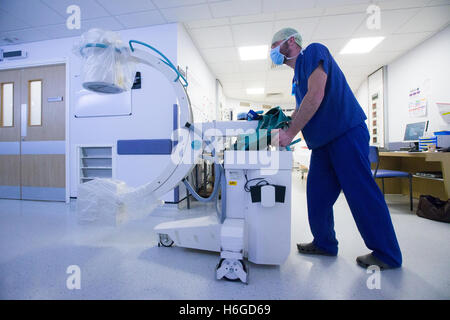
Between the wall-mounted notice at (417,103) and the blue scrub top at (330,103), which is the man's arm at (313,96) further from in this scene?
the wall-mounted notice at (417,103)

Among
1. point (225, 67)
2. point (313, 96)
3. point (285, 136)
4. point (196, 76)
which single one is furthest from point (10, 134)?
point (313, 96)

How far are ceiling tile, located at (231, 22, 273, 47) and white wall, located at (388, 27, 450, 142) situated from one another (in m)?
2.64

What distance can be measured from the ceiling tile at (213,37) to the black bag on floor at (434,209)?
3.26 meters

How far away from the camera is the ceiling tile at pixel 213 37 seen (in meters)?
3.02

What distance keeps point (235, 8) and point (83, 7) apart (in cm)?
182

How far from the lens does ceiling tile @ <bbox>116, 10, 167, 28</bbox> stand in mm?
2516

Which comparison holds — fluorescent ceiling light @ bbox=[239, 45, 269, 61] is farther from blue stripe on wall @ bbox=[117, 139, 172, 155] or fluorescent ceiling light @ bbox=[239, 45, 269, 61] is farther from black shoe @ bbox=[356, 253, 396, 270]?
black shoe @ bbox=[356, 253, 396, 270]

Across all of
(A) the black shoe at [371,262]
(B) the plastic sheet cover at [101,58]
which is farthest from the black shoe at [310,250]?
(B) the plastic sheet cover at [101,58]

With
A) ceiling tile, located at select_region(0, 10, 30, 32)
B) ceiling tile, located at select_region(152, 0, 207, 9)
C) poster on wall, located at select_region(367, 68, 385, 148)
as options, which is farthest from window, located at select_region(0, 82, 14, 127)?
poster on wall, located at select_region(367, 68, 385, 148)

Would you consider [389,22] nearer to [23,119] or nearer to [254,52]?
[254,52]

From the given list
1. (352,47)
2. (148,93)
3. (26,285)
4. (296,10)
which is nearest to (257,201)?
(26,285)

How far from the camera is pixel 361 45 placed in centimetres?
354
